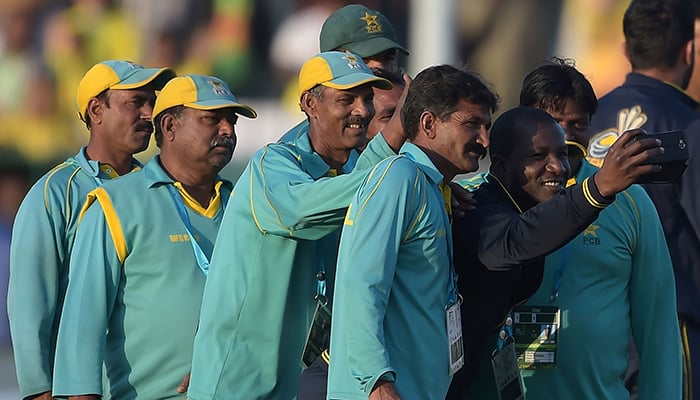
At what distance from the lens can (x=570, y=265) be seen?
5.82 metres

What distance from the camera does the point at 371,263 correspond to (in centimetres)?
484

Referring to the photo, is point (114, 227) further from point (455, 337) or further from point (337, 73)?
point (455, 337)

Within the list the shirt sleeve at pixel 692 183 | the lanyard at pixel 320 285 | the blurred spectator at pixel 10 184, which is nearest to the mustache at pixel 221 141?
the lanyard at pixel 320 285

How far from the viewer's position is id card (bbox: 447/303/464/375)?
5121 mm

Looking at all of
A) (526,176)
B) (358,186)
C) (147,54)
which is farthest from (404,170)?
(147,54)

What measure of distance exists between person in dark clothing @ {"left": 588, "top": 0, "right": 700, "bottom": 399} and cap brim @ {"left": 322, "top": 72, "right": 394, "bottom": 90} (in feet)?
5.39

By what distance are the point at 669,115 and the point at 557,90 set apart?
1098 millimetres

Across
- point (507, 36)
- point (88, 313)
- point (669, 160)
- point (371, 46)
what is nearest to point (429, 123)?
point (669, 160)

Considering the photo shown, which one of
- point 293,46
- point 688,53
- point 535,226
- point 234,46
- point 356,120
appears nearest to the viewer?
point 535,226

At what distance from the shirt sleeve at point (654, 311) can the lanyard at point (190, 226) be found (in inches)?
62.8

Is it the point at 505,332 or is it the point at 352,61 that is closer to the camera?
the point at 505,332

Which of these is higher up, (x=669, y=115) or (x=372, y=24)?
(x=372, y=24)

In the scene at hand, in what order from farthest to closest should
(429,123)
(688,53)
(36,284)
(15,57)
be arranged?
(15,57), (688,53), (36,284), (429,123)

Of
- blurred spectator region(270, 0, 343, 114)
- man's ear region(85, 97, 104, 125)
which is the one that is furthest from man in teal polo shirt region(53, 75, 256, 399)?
blurred spectator region(270, 0, 343, 114)
